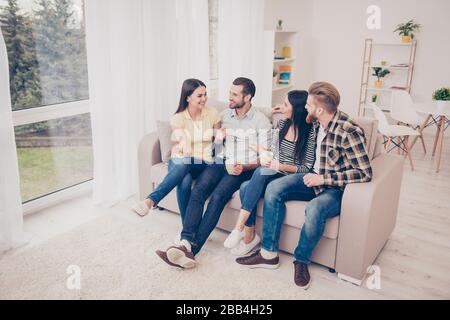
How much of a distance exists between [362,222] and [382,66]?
14.4 feet

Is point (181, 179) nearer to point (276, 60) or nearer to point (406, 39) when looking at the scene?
point (276, 60)

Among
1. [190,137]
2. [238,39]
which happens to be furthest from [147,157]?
[238,39]

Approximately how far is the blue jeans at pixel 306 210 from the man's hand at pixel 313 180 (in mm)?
54

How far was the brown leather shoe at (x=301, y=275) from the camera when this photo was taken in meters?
2.27

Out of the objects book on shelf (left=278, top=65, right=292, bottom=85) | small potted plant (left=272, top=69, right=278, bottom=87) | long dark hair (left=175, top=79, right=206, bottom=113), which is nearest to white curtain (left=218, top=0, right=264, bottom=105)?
small potted plant (left=272, top=69, right=278, bottom=87)

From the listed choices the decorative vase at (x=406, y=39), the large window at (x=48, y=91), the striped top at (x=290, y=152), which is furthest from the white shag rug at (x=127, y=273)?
the decorative vase at (x=406, y=39)

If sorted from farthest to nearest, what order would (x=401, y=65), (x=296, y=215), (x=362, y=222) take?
1. (x=401, y=65)
2. (x=296, y=215)
3. (x=362, y=222)

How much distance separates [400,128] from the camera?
4.48 metres

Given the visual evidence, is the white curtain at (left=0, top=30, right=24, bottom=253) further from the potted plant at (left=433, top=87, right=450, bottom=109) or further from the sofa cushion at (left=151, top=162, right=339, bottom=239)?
the potted plant at (left=433, top=87, right=450, bottom=109)

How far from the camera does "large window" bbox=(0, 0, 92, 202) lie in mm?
2969

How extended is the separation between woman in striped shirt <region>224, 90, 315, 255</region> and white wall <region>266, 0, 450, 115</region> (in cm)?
320

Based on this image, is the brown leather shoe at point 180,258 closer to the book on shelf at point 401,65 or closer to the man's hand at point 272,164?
the man's hand at point 272,164

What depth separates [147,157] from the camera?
309cm

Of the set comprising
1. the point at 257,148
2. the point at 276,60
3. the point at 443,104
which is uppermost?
the point at 276,60
